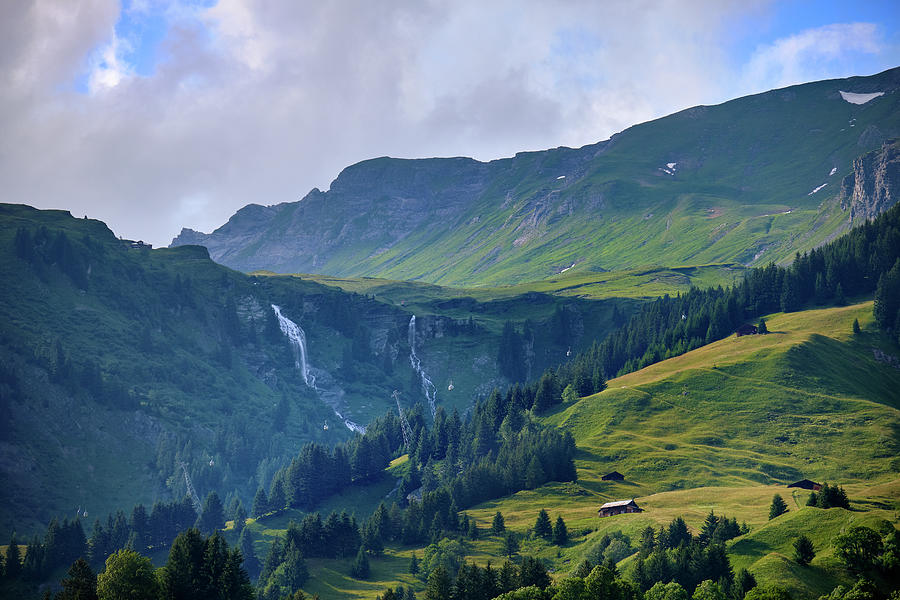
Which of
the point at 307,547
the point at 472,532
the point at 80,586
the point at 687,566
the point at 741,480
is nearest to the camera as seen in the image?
the point at 80,586

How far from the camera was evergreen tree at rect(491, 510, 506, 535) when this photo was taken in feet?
512

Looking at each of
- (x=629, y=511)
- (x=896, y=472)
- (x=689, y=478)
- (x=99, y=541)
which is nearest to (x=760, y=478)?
(x=689, y=478)

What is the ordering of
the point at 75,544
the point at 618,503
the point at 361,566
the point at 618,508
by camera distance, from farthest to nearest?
the point at 75,544 → the point at 618,503 → the point at 618,508 → the point at 361,566

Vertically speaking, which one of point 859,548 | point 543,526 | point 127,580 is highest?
point 127,580

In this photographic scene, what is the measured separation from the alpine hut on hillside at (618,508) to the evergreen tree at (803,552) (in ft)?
141

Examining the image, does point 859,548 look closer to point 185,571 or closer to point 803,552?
point 803,552

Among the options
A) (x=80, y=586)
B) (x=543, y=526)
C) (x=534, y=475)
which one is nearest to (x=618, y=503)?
(x=543, y=526)

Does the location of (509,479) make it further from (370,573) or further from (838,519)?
(838,519)

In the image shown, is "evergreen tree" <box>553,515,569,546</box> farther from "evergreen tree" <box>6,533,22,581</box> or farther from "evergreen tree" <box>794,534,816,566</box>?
"evergreen tree" <box>6,533,22,581</box>

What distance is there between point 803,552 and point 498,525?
6368cm

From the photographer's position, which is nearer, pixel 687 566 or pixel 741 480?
pixel 687 566

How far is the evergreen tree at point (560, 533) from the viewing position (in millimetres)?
144750

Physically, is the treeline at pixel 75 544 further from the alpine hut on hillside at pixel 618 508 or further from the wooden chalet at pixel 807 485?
the wooden chalet at pixel 807 485

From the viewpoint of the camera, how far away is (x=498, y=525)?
15712cm
